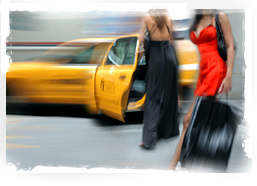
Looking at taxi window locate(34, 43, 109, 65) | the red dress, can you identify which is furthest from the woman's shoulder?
taxi window locate(34, 43, 109, 65)

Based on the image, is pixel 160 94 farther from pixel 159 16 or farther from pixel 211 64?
pixel 159 16

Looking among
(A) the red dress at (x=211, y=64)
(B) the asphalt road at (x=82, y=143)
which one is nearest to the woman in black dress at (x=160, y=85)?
(B) the asphalt road at (x=82, y=143)

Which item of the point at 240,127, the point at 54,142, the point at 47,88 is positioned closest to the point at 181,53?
the point at 240,127

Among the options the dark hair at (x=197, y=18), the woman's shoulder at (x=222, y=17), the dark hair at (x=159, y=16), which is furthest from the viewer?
the dark hair at (x=159, y=16)

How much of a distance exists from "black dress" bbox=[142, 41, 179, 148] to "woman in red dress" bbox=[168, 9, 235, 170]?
34 centimetres

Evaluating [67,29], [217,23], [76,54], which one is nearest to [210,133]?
[217,23]

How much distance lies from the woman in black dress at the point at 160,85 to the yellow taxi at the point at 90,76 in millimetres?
92

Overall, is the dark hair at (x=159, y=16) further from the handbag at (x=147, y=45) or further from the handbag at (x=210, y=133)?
the handbag at (x=210, y=133)

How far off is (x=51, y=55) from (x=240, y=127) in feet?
7.60

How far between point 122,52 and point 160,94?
2.16 feet

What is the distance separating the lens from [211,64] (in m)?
2.82

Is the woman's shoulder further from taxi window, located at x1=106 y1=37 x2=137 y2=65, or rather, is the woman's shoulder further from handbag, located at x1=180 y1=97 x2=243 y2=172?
taxi window, located at x1=106 y1=37 x2=137 y2=65

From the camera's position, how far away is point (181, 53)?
3.14 meters

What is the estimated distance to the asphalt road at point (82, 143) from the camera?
3.16 m
